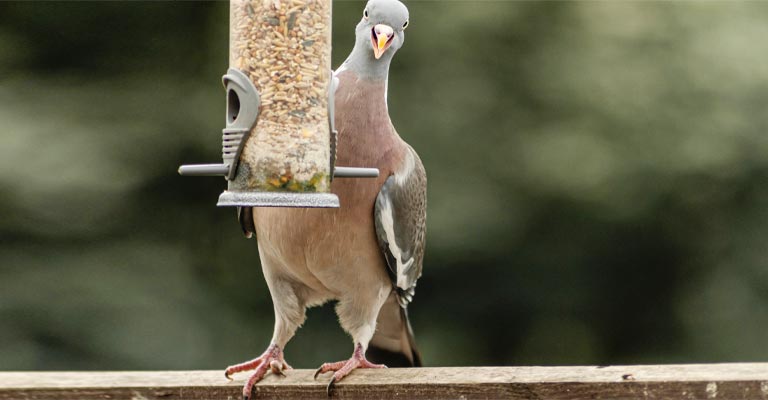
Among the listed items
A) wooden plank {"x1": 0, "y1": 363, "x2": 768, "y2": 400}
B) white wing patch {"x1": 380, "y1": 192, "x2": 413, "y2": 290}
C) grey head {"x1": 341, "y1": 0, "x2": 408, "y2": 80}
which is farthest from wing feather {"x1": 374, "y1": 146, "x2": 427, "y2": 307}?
wooden plank {"x1": 0, "y1": 363, "x2": 768, "y2": 400}

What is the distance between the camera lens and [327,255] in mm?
3344

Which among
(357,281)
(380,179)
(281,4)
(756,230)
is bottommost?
(756,230)

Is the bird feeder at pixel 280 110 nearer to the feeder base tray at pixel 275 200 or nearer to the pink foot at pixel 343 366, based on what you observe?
the feeder base tray at pixel 275 200

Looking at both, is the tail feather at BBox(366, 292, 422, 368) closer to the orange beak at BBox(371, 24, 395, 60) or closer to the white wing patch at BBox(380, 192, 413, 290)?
the white wing patch at BBox(380, 192, 413, 290)

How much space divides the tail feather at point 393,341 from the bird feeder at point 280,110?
98 centimetres

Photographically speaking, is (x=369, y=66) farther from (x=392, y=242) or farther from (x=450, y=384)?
(x=450, y=384)

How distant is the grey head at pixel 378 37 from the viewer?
10.5ft

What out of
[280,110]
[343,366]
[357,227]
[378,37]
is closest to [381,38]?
[378,37]

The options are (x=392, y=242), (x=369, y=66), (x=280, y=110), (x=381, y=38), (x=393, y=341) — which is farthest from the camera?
(x=393, y=341)

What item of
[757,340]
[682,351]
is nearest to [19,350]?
[682,351]

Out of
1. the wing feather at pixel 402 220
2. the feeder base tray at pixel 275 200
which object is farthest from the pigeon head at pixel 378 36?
the feeder base tray at pixel 275 200

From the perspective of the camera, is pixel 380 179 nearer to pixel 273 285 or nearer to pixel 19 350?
pixel 273 285

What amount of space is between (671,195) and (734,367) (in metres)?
2.99

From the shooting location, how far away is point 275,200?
285 cm
